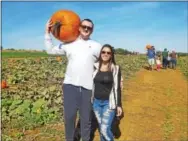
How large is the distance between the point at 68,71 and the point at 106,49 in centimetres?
63

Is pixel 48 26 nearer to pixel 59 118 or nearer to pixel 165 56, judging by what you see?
pixel 59 118

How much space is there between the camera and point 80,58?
4.87 m

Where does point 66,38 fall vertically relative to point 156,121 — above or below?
above

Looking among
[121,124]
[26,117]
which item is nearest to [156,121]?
[121,124]

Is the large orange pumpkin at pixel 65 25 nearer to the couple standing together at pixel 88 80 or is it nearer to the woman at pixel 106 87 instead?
the couple standing together at pixel 88 80

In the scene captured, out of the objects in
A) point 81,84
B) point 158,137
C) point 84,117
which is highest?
point 81,84

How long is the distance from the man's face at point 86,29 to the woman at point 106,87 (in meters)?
0.32

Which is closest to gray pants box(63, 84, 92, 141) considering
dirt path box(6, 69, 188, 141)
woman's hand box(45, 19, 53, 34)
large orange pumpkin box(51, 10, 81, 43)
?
large orange pumpkin box(51, 10, 81, 43)

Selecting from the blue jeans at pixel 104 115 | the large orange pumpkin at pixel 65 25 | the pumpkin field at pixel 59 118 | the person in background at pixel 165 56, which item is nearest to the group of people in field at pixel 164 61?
the person in background at pixel 165 56

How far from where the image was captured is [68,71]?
16.4 feet

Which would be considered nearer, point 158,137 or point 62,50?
point 62,50

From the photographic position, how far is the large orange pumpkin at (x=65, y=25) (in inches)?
191

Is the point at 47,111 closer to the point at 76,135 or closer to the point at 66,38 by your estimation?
the point at 76,135

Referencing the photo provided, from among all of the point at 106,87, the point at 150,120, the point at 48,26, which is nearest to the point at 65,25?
the point at 48,26
